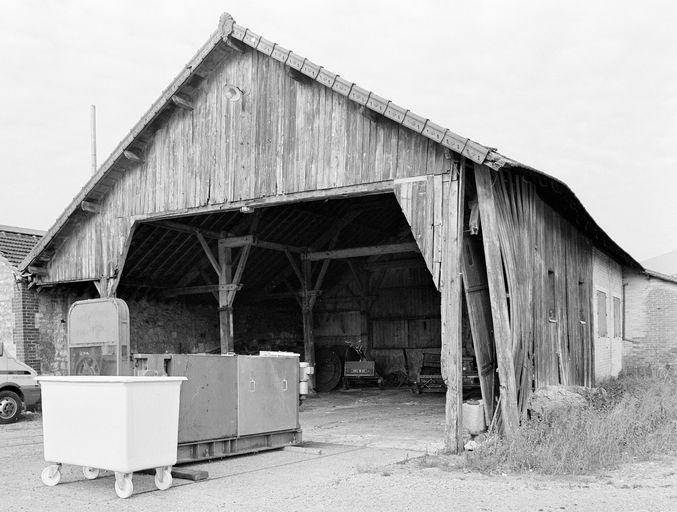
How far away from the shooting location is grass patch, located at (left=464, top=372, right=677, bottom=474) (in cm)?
883

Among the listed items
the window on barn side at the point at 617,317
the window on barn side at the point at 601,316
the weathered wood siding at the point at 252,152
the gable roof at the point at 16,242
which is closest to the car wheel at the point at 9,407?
the weathered wood siding at the point at 252,152

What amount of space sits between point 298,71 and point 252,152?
1719 mm

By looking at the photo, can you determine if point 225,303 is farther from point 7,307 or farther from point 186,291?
point 7,307

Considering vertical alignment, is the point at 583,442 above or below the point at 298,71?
below

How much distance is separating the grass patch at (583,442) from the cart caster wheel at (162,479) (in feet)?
11.7

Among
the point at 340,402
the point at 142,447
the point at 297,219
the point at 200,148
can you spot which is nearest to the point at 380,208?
the point at 297,219

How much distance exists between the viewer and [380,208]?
2206 centimetres

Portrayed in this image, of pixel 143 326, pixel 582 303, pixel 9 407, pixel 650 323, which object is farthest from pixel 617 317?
pixel 9 407

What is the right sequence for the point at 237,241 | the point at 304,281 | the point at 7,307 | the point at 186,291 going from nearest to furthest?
the point at 7,307 < the point at 237,241 < the point at 186,291 < the point at 304,281

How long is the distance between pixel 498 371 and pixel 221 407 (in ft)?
13.8

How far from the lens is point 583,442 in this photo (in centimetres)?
943

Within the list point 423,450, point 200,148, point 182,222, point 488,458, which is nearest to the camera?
point 488,458

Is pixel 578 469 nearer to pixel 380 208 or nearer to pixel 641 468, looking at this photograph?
pixel 641 468

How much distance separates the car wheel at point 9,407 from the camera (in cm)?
1514
